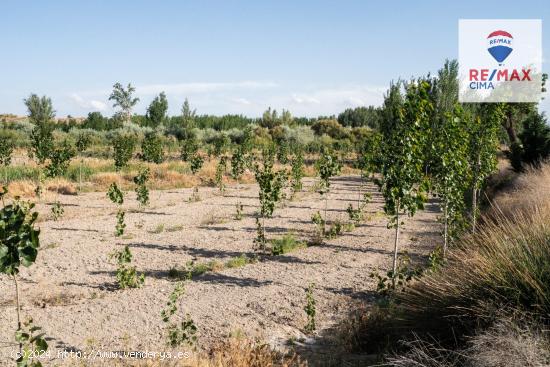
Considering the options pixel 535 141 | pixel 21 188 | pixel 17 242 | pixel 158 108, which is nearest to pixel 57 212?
pixel 21 188

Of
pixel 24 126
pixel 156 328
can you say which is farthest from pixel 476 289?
pixel 24 126

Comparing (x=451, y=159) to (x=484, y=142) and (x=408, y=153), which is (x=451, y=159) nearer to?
(x=408, y=153)

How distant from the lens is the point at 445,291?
5070mm

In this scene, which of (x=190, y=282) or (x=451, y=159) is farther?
(x=451, y=159)

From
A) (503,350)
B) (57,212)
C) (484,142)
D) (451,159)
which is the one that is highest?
(484,142)

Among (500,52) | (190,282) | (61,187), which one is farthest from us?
(61,187)

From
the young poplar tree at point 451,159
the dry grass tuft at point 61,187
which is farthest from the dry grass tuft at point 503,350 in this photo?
the dry grass tuft at point 61,187

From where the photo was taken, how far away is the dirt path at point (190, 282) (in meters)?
6.52

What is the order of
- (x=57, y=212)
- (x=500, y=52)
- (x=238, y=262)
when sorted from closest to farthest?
(x=238, y=262) → (x=57, y=212) → (x=500, y=52)

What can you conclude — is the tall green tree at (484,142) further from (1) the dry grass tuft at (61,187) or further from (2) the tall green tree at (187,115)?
(2) the tall green tree at (187,115)

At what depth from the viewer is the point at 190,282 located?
8.66 m

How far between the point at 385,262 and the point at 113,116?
4830 centimetres

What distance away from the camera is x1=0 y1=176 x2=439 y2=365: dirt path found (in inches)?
257

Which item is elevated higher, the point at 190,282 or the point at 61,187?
the point at 61,187
